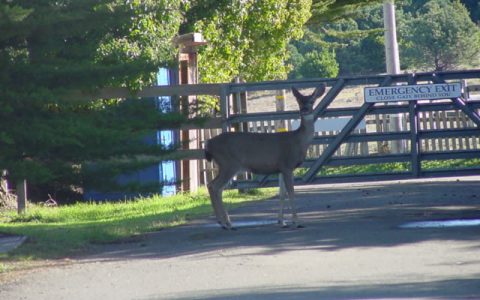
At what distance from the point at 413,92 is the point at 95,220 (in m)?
5.39

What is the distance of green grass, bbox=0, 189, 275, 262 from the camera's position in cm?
1323

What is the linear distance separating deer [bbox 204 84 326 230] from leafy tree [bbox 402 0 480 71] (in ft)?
108

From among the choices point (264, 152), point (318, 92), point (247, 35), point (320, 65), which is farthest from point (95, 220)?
point (320, 65)

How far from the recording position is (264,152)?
45.9 ft

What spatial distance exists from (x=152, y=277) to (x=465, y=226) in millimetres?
4605

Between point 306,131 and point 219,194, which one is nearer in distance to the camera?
point 306,131

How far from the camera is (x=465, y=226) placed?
530 inches

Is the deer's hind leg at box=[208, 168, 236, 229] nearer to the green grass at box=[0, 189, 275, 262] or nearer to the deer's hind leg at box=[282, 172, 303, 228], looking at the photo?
the deer's hind leg at box=[282, 172, 303, 228]

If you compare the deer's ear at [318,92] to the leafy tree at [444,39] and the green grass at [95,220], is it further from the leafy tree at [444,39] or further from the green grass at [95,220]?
the leafy tree at [444,39]

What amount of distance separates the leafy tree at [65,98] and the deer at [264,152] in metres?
0.96

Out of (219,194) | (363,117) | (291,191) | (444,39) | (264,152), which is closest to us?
(291,191)

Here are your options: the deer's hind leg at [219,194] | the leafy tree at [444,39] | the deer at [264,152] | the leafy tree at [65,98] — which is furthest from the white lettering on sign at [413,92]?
the leafy tree at [444,39]

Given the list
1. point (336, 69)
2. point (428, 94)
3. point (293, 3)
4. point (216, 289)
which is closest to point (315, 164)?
point (428, 94)

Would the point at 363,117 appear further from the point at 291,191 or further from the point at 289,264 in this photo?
the point at 289,264
